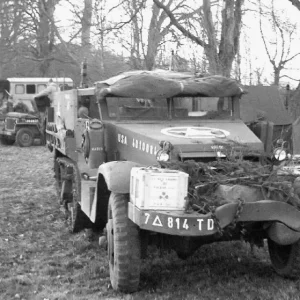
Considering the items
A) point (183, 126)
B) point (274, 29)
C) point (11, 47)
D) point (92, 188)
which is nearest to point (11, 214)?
point (92, 188)

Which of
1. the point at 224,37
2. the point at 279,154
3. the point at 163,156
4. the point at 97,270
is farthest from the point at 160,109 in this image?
the point at 224,37

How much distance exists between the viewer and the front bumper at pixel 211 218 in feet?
14.8

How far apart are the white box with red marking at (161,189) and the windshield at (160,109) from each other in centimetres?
204

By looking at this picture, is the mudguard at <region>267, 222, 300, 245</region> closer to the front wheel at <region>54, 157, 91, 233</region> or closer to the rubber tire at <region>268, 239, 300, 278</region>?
the rubber tire at <region>268, 239, 300, 278</region>

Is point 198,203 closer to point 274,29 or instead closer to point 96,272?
point 96,272

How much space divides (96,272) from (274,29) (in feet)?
37.3

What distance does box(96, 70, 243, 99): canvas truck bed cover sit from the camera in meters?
6.52

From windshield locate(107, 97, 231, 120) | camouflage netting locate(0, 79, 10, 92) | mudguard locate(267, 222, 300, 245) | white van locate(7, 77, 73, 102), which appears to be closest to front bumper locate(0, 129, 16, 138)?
white van locate(7, 77, 73, 102)

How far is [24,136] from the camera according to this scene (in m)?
21.1

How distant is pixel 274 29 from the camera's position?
1587cm

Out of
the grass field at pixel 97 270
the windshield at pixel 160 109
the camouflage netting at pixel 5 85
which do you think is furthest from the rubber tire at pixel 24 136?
the windshield at pixel 160 109

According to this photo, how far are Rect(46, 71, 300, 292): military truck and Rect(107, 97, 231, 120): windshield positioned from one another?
11mm

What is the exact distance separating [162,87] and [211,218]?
89.9 inches

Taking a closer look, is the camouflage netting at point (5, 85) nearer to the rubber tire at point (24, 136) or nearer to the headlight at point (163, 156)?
the rubber tire at point (24, 136)
